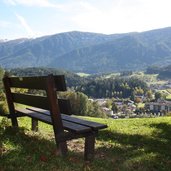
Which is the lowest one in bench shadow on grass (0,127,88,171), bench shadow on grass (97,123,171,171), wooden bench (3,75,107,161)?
bench shadow on grass (97,123,171,171)

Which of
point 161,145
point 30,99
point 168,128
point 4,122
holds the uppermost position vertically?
point 30,99

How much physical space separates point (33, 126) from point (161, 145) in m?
5.10

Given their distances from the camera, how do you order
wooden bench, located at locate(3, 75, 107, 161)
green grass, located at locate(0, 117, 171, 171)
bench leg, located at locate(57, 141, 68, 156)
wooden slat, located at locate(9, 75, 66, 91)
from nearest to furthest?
green grass, located at locate(0, 117, 171, 171) → wooden slat, located at locate(9, 75, 66, 91) → wooden bench, located at locate(3, 75, 107, 161) → bench leg, located at locate(57, 141, 68, 156)

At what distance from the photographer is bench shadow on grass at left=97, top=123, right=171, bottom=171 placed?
9758 mm

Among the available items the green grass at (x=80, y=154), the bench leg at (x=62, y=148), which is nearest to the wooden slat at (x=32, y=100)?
the green grass at (x=80, y=154)

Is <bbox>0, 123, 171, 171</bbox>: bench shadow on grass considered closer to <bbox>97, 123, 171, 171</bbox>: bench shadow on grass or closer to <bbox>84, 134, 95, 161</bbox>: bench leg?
<bbox>97, 123, 171, 171</bbox>: bench shadow on grass

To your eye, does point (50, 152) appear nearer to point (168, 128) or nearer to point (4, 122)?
point (4, 122)

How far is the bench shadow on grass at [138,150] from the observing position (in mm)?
9758

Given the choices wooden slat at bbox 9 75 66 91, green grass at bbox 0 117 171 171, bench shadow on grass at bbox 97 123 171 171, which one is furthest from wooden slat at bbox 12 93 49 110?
bench shadow on grass at bbox 97 123 171 171

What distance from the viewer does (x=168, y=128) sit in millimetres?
17672

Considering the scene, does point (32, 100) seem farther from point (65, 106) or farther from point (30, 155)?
point (30, 155)

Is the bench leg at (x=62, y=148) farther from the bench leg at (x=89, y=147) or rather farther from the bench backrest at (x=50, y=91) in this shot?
the bench backrest at (x=50, y=91)

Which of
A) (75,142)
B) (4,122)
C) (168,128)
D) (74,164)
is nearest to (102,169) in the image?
(74,164)

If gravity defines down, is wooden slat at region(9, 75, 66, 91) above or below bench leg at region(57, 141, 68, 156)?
above
